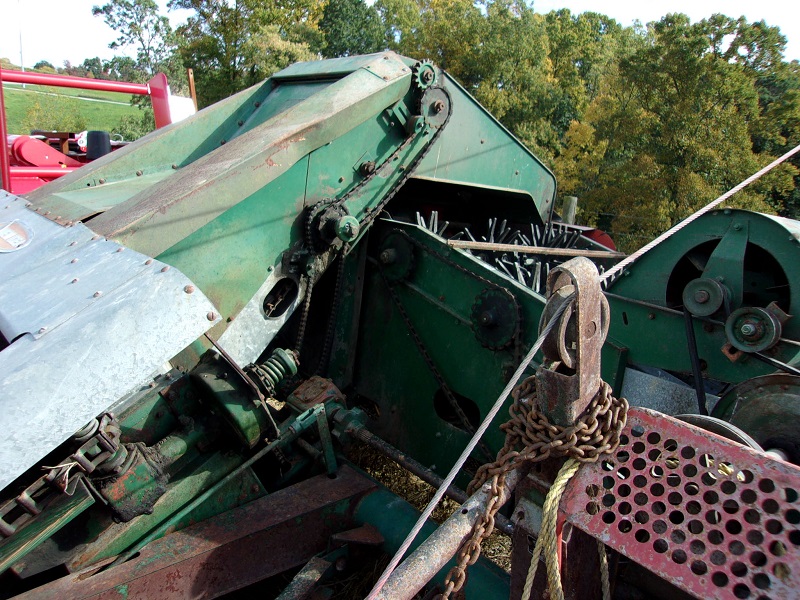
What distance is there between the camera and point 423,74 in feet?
11.5

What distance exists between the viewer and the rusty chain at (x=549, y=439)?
1.47m

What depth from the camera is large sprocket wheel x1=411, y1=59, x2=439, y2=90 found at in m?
3.47

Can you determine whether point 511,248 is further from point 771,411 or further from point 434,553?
point 434,553

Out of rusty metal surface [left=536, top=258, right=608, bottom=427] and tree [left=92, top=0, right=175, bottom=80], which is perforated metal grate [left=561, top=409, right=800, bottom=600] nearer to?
rusty metal surface [left=536, top=258, right=608, bottom=427]

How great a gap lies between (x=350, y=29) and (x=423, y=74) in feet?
95.2

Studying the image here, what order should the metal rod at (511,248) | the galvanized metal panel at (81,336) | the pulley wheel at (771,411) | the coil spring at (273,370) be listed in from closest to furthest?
the galvanized metal panel at (81,336)
the pulley wheel at (771,411)
the coil spring at (273,370)
the metal rod at (511,248)

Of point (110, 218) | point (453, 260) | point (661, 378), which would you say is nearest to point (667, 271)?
point (661, 378)

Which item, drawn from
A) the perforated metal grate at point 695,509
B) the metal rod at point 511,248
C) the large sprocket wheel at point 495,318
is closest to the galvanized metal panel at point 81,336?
the perforated metal grate at point 695,509

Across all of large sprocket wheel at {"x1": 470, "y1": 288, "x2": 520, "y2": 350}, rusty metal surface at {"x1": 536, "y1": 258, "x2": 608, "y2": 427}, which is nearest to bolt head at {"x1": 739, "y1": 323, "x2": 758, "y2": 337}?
large sprocket wheel at {"x1": 470, "y1": 288, "x2": 520, "y2": 350}

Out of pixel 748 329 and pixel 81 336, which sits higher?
pixel 81 336

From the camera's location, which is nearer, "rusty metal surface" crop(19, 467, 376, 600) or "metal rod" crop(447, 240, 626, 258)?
"rusty metal surface" crop(19, 467, 376, 600)

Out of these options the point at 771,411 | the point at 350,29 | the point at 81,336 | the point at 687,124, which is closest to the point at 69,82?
the point at 81,336

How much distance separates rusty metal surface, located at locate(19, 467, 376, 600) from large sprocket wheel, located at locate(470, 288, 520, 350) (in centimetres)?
95

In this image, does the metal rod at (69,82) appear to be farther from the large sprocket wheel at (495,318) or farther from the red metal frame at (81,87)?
the large sprocket wheel at (495,318)
